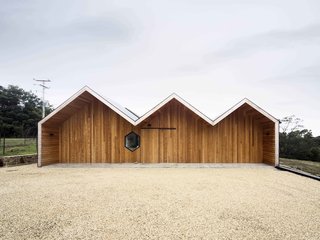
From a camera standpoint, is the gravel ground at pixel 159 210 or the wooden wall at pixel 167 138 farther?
the wooden wall at pixel 167 138

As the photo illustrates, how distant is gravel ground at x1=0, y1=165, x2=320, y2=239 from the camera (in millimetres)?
2957

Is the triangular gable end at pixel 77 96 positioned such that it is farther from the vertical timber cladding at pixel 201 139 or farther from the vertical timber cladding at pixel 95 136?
the vertical timber cladding at pixel 201 139

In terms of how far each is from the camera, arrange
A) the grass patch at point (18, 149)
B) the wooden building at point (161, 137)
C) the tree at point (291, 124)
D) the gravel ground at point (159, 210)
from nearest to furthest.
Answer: the gravel ground at point (159, 210) < the wooden building at point (161, 137) < the grass patch at point (18, 149) < the tree at point (291, 124)

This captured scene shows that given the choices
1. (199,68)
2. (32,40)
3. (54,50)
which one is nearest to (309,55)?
(199,68)

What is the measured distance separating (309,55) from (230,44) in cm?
575

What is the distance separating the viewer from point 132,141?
11.0 m

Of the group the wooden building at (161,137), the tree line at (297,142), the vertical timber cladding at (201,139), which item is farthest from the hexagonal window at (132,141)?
the tree line at (297,142)

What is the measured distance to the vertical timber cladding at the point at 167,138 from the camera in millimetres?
10750

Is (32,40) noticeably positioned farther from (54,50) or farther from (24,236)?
(24,236)

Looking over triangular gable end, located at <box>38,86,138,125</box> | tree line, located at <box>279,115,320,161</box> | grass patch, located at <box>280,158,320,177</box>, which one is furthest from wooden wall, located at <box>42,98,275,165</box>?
tree line, located at <box>279,115,320,161</box>

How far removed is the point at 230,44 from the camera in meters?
17.1

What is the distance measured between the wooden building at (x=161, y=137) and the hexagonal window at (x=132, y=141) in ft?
0.09

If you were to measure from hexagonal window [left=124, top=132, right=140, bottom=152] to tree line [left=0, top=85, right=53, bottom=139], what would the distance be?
2981 centimetres

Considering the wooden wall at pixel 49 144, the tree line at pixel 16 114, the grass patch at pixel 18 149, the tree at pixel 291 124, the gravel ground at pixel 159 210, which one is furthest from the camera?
the tree line at pixel 16 114
